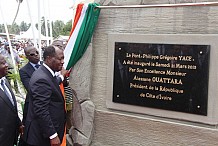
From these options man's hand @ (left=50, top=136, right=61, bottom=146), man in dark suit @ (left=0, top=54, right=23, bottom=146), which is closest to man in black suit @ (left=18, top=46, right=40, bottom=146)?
man in dark suit @ (left=0, top=54, right=23, bottom=146)

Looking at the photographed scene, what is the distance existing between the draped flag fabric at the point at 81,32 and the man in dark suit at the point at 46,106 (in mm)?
455

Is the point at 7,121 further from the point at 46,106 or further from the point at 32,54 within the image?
the point at 32,54

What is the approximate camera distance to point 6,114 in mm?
2740

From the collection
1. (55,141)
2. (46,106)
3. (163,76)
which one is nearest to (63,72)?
(46,106)

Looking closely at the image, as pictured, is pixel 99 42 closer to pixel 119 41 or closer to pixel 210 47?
pixel 119 41

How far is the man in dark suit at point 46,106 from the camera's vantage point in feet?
8.54

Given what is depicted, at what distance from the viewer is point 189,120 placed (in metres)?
2.78

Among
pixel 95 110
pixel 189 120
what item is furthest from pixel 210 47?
pixel 95 110

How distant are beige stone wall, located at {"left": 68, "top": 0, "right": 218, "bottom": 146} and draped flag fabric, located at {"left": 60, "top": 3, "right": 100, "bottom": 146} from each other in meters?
0.09

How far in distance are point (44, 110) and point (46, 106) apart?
4cm

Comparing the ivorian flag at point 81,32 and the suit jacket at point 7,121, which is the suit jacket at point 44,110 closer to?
the suit jacket at point 7,121

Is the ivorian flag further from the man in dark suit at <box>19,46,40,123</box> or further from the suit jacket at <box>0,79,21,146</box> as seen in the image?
the suit jacket at <box>0,79,21,146</box>

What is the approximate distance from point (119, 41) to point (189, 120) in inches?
45.3

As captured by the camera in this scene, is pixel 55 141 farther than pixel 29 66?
No
